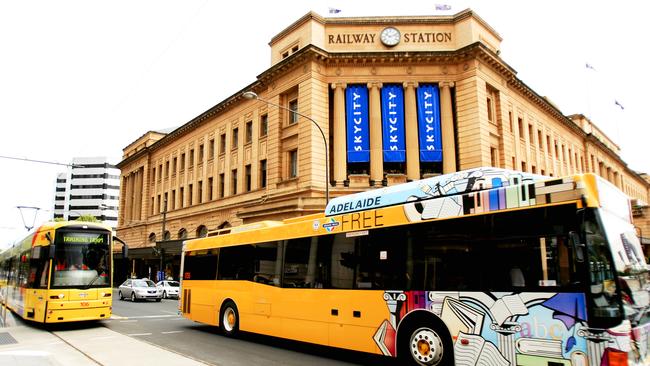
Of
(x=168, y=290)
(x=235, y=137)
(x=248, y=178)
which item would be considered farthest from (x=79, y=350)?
(x=235, y=137)

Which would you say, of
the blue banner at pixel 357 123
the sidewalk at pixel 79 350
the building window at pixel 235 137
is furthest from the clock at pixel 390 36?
the sidewalk at pixel 79 350

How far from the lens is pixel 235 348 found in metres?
11.1

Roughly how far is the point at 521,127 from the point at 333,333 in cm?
3030

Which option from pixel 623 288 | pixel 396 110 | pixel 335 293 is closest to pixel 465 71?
pixel 396 110

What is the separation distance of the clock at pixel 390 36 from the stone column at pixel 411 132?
2934 mm

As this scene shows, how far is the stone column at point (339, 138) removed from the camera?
29250 millimetres

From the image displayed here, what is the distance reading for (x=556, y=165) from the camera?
133 ft

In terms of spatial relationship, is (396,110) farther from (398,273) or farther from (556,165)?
(398,273)

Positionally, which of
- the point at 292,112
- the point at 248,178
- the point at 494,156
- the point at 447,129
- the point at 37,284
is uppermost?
the point at 292,112

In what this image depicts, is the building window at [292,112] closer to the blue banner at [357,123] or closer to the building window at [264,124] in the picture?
the building window at [264,124]

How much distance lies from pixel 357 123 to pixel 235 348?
67.8 feet

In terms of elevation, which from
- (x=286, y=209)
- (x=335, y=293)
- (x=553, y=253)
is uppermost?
(x=286, y=209)

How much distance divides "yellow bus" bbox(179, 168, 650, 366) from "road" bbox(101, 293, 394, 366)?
498mm

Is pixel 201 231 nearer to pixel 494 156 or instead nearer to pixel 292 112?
pixel 292 112
